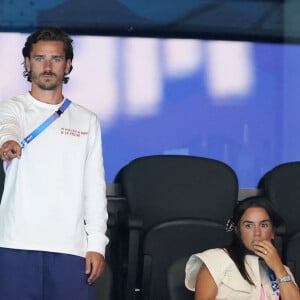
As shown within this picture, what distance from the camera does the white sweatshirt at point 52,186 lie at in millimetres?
3141

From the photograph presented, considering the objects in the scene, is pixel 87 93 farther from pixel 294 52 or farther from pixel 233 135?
pixel 294 52

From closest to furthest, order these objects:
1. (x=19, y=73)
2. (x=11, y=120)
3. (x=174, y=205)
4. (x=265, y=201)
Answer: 1. (x=11, y=120)
2. (x=265, y=201)
3. (x=174, y=205)
4. (x=19, y=73)

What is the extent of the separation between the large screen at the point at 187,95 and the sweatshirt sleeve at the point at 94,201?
2103mm

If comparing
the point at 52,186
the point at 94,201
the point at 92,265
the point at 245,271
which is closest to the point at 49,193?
the point at 52,186

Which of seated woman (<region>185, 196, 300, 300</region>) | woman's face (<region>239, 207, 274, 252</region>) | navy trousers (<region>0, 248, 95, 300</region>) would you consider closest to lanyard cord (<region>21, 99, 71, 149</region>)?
navy trousers (<region>0, 248, 95, 300</region>)

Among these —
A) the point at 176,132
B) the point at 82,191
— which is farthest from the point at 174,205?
the point at 82,191

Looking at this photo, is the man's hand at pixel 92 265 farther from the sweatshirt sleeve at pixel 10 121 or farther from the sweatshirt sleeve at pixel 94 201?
the sweatshirt sleeve at pixel 10 121

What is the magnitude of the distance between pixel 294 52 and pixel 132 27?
1.07 metres

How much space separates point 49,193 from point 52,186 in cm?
3

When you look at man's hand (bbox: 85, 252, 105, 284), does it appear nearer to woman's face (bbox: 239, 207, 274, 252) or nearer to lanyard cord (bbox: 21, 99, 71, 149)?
lanyard cord (bbox: 21, 99, 71, 149)

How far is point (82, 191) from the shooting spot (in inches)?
129

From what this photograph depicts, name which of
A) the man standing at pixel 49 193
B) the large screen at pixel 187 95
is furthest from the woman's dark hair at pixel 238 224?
the large screen at pixel 187 95

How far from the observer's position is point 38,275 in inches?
124

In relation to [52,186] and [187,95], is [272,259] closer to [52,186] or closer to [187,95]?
[52,186]
